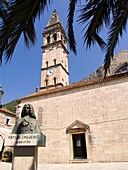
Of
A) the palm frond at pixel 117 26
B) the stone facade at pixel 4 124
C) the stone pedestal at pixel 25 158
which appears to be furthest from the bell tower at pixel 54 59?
the stone pedestal at pixel 25 158

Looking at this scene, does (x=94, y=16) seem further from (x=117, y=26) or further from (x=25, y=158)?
(x=25, y=158)

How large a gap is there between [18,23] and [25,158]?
3.15 meters

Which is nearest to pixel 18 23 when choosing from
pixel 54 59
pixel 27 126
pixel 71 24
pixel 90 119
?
pixel 71 24

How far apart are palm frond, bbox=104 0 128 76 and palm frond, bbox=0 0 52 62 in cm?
167

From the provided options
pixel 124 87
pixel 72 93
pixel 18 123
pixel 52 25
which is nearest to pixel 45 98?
pixel 72 93

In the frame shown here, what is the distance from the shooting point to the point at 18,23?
98.6 inches

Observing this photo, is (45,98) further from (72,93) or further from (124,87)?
(124,87)

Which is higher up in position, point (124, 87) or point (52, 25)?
point (52, 25)

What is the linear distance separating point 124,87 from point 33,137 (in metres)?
10.6

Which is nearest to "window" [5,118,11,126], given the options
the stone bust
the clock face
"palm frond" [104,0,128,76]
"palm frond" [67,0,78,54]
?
the clock face

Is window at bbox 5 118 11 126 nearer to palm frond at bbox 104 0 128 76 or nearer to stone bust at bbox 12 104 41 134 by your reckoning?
stone bust at bbox 12 104 41 134

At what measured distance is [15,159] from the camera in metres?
3.86

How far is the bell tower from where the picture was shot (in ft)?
95.1

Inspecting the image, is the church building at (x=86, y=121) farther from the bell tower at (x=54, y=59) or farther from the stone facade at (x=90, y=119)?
the bell tower at (x=54, y=59)
